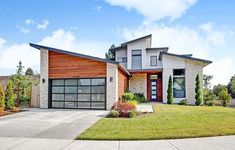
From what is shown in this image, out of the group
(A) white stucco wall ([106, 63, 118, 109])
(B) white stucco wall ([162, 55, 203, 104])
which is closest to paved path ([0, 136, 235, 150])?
(A) white stucco wall ([106, 63, 118, 109])

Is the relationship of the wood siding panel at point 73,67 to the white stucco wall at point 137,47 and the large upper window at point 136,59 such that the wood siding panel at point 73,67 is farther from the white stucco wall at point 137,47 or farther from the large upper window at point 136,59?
the large upper window at point 136,59

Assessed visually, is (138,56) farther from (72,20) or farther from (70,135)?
(70,135)

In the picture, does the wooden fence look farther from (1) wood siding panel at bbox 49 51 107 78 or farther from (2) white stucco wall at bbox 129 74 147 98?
(2) white stucco wall at bbox 129 74 147 98

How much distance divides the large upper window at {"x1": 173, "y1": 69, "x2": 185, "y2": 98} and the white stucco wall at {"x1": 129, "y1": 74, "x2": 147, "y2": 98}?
10.9ft

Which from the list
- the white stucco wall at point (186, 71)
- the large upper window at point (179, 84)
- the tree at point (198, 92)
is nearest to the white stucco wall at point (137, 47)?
the white stucco wall at point (186, 71)

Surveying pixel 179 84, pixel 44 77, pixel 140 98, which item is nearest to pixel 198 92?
pixel 179 84

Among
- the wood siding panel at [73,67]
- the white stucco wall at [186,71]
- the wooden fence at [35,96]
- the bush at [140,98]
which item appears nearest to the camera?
the wood siding panel at [73,67]

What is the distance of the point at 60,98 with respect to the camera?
693 inches

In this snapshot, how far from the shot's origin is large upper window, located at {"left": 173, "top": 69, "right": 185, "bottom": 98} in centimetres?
2292

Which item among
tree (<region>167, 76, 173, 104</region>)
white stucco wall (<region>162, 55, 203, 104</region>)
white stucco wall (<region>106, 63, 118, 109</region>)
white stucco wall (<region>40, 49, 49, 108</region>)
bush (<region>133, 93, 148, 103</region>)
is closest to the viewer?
white stucco wall (<region>106, 63, 118, 109</region>)

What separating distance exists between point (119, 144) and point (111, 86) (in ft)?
31.6

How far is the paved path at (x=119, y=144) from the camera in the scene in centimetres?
626

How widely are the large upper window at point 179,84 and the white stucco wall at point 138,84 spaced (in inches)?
131

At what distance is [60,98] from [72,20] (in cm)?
655
